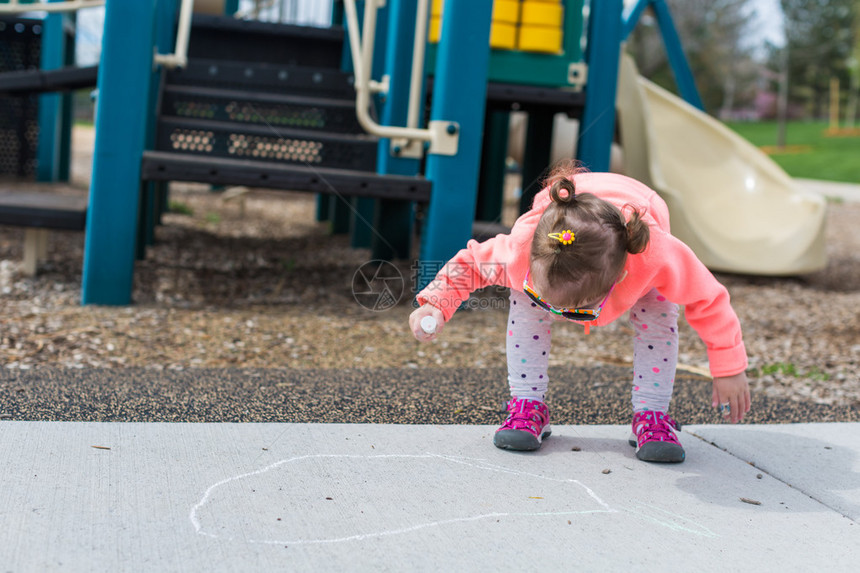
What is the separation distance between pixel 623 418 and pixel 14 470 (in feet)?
5.17

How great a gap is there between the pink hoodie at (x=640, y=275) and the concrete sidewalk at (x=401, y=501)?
0.33m

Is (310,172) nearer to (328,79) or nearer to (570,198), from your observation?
(328,79)

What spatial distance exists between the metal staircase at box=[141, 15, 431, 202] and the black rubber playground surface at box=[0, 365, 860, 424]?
1074 mm

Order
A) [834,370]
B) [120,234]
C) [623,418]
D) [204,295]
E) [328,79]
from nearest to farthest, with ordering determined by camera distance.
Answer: [623,418], [834,370], [120,234], [204,295], [328,79]

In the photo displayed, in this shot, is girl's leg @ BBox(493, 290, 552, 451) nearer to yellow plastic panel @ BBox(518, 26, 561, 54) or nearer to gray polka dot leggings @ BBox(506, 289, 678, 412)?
gray polka dot leggings @ BBox(506, 289, 678, 412)

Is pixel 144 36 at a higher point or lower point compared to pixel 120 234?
higher

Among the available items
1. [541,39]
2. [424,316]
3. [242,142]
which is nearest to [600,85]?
[541,39]

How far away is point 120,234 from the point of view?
3457 millimetres

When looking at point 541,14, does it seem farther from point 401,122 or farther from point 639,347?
point 639,347

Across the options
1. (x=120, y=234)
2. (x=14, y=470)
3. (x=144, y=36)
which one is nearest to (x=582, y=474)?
(x=14, y=470)

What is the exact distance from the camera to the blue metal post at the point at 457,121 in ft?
11.6

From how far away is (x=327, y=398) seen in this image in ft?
7.90

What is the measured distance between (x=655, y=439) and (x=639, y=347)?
0.74 feet

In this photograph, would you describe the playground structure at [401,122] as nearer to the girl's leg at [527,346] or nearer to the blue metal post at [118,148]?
the blue metal post at [118,148]
